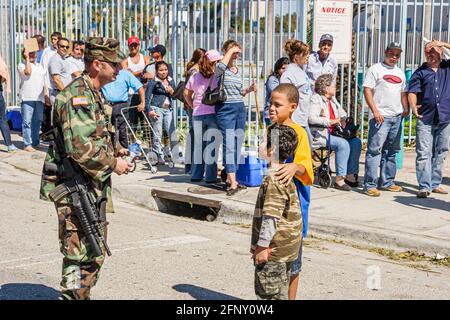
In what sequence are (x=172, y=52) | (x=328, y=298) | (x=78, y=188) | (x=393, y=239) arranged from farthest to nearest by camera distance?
(x=172, y=52), (x=393, y=239), (x=328, y=298), (x=78, y=188)

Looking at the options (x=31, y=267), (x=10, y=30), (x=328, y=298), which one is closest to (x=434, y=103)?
(x=328, y=298)

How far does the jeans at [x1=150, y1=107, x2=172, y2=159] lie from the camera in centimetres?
1223

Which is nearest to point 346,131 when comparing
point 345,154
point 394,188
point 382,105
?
point 345,154

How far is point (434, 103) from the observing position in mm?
9703

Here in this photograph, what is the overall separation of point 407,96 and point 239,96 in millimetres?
2067

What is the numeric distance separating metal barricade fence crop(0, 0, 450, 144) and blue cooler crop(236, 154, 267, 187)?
218cm

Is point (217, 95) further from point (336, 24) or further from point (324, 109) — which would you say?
point (336, 24)

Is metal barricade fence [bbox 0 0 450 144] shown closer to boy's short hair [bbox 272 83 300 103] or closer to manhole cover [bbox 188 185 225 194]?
manhole cover [bbox 188 185 225 194]

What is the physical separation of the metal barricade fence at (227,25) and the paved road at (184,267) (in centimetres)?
430

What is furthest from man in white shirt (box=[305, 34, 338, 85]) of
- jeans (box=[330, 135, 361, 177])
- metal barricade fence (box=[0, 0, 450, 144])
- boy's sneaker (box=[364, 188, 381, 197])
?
boy's sneaker (box=[364, 188, 381, 197])

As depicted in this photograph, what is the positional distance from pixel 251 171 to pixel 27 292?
14.5ft

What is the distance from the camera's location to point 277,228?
5195mm

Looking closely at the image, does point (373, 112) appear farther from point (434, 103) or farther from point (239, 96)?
point (239, 96)

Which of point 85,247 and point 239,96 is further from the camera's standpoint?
point 239,96
